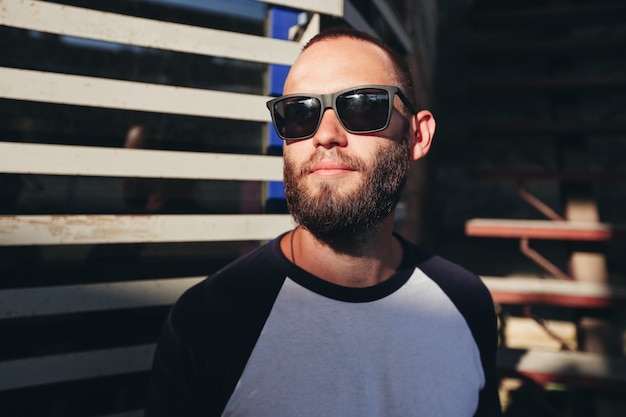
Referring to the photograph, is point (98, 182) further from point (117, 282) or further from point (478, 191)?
point (478, 191)

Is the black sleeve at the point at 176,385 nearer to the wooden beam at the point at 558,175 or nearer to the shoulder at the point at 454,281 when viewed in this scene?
the shoulder at the point at 454,281

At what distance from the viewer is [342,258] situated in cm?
156

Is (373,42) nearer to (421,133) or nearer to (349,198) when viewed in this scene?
(421,133)

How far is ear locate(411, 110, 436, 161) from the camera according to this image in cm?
184

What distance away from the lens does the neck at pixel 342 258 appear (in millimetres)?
1561

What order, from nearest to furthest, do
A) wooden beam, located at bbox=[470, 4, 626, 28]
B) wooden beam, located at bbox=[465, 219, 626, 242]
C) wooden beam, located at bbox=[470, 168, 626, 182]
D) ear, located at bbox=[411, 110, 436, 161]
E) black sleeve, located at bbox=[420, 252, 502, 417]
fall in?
black sleeve, located at bbox=[420, 252, 502, 417] < ear, located at bbox=[411, 110, 436, 161] < wooden beam, located at bbox=[465, 219, 626, 242] < wooden beam, located at bbox=[470, 168, 626, 182] < wooden beam, located at bbox=[470, 4, 626, 28]

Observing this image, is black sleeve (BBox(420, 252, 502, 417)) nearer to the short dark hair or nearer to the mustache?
the mustache

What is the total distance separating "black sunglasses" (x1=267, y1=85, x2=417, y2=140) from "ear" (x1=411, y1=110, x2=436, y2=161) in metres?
0.28

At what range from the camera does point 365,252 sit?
1.60m

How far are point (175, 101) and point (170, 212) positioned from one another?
600 mm

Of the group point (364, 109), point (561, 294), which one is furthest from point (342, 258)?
point (561, 294)

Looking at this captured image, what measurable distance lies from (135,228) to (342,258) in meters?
1.10

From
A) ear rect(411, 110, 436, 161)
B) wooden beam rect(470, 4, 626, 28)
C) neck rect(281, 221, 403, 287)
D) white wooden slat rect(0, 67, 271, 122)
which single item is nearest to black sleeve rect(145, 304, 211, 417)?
neck rect(281, 221, 403, 287)

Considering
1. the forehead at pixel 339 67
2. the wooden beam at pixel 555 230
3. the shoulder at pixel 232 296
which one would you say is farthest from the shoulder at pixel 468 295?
the wooden beam at pixel 555 230
